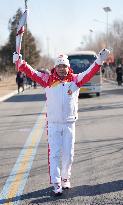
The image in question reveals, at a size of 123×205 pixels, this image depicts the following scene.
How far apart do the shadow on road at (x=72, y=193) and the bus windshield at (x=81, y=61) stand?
2251 cm

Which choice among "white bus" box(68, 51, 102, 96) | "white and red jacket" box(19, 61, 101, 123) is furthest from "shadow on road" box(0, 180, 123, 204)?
"white bus" box(68, 51, 102, 96)

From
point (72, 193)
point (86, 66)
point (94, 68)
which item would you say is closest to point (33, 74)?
point (94, 68)

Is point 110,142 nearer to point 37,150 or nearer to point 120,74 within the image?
point 37,150

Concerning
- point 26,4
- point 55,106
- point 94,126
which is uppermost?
point 26,4

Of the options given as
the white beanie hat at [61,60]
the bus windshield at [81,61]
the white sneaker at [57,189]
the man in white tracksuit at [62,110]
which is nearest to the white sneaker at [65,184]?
the man in white tracksuit at [62,110]

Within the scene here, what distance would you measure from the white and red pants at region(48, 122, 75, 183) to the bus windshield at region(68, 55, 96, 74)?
22660 millimetres

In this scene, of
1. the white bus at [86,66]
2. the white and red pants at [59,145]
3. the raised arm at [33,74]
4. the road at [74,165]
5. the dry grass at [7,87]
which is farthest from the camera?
the dry grass at [7,87]

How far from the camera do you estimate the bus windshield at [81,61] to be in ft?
100

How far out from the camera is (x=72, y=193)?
7.76 m

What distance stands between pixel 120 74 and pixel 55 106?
37923 mm

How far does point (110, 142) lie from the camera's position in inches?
500

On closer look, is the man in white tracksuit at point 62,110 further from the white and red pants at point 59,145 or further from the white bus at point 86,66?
the white bus at point 86,66

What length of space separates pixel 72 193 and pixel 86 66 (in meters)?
23.1

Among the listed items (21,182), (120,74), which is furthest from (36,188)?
(120,74)
